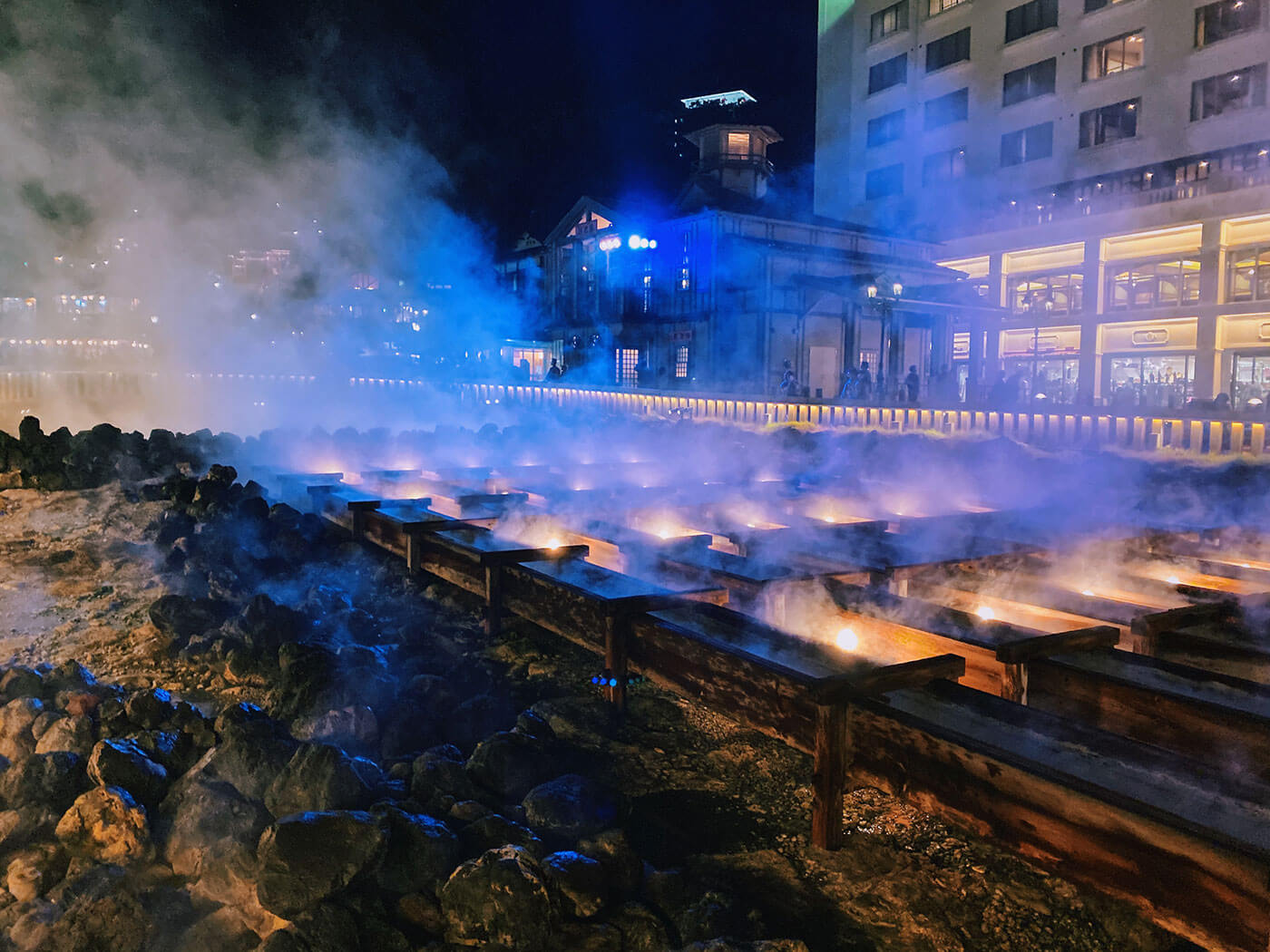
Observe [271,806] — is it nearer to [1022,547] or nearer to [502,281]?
[1022,547]

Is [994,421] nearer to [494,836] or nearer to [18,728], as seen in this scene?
[494,836]

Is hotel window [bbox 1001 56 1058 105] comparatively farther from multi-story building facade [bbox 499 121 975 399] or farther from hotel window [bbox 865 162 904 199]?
multi-story building facade [bbox 499 121 975 399]

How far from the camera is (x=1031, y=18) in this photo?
27.8 meters

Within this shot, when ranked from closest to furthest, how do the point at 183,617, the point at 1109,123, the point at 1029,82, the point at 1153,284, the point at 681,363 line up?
1. the point at 183,617
2. the point at 1153,284
3. the point at 681,363
4. the point at 1109,123
5. the point at 1029,82

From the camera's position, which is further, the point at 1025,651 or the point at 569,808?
the point at 1025,651

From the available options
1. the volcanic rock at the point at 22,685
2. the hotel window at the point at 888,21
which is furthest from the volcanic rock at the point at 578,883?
the hotel window at the point at 888,21

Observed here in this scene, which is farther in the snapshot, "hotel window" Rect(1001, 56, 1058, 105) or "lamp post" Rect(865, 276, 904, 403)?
"hotel window" Rect(1001, 56, 1058, 105)

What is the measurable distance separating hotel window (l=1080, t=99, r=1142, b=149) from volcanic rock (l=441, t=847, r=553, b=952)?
2978 centimetres

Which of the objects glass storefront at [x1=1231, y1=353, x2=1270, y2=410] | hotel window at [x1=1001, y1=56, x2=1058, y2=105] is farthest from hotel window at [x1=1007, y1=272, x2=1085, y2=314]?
hotel window at [x1=1001, y1=56, x2=1058, y2=105]

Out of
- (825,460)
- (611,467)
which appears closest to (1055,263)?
(825,460)

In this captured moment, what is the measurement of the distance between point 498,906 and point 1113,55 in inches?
1226

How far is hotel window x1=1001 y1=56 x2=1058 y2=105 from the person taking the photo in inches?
1080

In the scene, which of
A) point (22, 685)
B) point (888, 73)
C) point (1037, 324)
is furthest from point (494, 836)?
point (888, 73)

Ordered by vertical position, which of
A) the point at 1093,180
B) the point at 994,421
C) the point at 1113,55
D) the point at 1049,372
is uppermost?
the point at 1113,55
